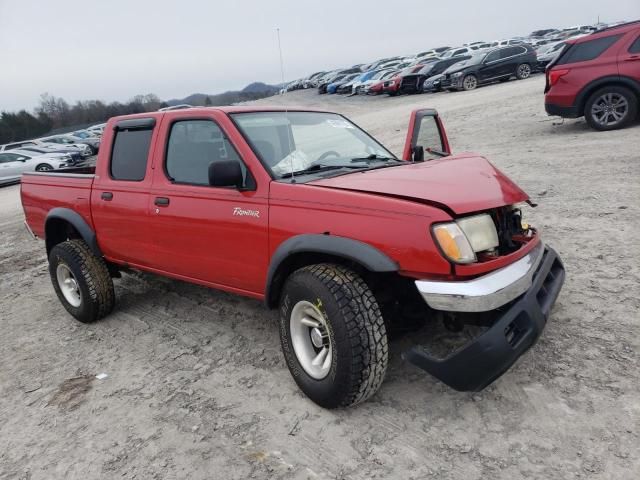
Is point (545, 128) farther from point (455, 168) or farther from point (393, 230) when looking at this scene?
point (393, 230)

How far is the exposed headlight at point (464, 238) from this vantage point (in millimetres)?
2584

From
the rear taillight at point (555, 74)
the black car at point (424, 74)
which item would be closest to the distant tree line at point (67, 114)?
the black car at point (424, 74)

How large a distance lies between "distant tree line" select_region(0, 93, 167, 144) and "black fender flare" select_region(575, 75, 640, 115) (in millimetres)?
53531

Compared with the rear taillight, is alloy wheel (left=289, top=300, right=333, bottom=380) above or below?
below

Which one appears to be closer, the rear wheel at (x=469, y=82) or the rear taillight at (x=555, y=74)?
the rear taillight at (x=555, y=74)

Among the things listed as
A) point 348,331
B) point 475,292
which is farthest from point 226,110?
point 475,292

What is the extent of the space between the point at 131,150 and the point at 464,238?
3056 mm

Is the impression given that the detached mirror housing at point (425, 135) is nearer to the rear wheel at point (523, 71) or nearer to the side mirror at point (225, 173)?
the side mirror at point (225, 173)

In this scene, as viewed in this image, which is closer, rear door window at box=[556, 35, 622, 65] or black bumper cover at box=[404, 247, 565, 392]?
black bumper cover at box=[404, 247, 565, 392]

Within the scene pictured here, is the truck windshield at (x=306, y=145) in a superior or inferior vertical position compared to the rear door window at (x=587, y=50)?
inferior

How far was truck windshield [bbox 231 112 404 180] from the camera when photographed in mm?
3471

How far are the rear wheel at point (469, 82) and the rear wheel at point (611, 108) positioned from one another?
14927 millimetres

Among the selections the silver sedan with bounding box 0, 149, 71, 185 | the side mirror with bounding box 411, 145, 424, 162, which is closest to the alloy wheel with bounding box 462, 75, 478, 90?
the silver sedan with bounding box 0, 149, 71, 185

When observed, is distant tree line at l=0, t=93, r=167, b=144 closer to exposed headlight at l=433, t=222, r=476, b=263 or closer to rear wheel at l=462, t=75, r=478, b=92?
rear wheel at l=462, t=75, r=478, b=92
